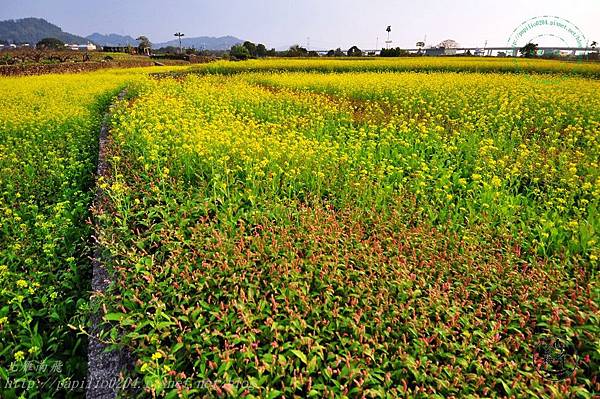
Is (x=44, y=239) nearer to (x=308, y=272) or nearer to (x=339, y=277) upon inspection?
(x=308, y=272)

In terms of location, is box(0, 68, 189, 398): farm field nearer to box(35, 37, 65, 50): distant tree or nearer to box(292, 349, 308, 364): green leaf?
box(292, 349, 308, 364): green leaf

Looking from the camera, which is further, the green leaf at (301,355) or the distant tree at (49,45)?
the distant tree at (49,45)

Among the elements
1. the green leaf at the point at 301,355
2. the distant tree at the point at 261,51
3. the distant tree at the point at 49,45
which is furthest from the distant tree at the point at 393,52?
the distant tree at the point at 49,45

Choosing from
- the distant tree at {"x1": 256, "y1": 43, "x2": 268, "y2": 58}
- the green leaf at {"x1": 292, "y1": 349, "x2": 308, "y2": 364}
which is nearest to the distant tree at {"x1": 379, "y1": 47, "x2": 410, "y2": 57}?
the distant tree at {"x1": 256, "y1": 43, "x2": 268, "y2": 58}

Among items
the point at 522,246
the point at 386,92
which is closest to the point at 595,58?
the point at 386,92

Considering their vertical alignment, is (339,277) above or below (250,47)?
below

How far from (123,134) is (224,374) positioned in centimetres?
523

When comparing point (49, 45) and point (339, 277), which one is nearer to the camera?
point (339, 277)

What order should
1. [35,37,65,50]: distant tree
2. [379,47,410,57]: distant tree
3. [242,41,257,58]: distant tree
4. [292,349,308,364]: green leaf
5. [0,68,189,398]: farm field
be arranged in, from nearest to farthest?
[292,349,308,364]: green leaf
[0,68,189,398]: farm field
[379,47,410,57]: distant tree
[242,41,257,58]: distant tree
[35,37,65,50]: distant tree

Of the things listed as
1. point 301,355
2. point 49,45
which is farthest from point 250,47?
Result: point 301,355

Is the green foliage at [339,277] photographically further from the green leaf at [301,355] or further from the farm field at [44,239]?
the farm field at [44,239]

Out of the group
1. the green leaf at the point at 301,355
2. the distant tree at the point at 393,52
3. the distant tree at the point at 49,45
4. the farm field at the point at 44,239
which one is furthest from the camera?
the distant tree at the point at 49,45

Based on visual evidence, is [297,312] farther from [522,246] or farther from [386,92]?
[386,92]

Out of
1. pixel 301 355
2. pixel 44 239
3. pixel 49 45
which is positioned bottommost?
pixel 44 239
